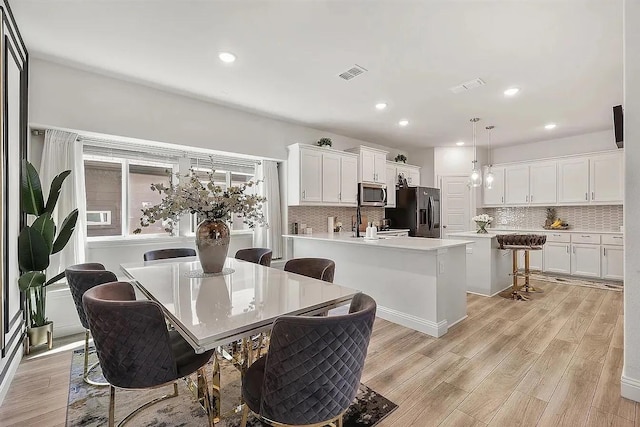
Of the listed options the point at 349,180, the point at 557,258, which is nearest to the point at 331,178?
the point at 349,180

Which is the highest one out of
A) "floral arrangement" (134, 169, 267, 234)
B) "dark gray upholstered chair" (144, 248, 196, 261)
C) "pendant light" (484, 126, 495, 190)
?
"pendant light" (484, 126, 495, 190)

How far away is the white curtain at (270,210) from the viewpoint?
458 cm

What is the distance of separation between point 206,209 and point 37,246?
1679 millimetres

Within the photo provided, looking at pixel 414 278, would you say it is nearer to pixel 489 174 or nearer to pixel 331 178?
pixel 331 178

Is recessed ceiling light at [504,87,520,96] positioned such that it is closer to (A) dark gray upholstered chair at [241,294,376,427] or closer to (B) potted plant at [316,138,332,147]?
(B) potted plant at [316,138,332,147]

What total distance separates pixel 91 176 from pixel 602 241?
25.9ft

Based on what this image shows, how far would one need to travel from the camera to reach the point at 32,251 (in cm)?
251

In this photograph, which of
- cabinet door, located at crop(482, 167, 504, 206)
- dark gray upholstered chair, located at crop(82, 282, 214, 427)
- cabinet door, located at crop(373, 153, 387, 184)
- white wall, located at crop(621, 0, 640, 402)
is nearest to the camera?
dark gray upholstered chair, located at crop(82, 282, 214, 427)

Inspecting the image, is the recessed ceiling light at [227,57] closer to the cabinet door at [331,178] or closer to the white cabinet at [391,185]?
the cabinet door at [331,178]

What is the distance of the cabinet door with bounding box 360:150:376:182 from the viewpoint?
5.41 metres

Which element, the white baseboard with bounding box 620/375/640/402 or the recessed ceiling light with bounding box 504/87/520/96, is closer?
the white baseboard with bounding box 620/375/640/402

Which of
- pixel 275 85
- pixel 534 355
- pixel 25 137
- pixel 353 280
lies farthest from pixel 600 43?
pixel 25 137

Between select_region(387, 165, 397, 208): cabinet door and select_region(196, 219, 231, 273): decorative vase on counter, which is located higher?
select_region(387, 165, 397, 208): cabinet door

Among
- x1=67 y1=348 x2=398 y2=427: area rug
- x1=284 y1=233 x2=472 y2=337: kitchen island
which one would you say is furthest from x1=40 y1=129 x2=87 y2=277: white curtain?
x1=284 y1=233 x2=472 y2=337: kitchen island
